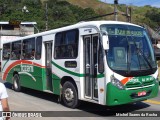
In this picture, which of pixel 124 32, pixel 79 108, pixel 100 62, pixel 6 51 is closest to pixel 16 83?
pixel 6 51

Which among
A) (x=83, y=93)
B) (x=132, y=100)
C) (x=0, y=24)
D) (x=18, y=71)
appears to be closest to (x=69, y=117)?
(x=83, y=93)

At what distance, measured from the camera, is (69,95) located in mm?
11172

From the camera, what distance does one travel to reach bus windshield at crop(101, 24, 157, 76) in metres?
9.56

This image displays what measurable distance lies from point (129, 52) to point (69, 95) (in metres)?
2.67

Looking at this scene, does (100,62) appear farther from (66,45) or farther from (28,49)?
(28,49)

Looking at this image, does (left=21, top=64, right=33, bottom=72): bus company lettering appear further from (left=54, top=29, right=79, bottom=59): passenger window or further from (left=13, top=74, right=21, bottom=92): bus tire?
(left=54, top=29, right=79, bottom=59): passenger window

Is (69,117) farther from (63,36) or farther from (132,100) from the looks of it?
(63,36)

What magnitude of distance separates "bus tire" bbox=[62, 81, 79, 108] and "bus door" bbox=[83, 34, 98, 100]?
579 millimetres

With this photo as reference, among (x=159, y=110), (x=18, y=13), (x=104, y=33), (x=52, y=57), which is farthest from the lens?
(x=18, y=13)

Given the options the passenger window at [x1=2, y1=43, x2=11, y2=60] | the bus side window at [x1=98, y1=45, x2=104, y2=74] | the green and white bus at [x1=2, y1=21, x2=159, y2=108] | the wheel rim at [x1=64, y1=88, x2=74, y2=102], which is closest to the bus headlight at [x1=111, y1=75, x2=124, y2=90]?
the green and white bus at [x1=2, y1=21, x2=159, y2=108]

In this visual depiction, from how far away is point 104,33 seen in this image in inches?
378

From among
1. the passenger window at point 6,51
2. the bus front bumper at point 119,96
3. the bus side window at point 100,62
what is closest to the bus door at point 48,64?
the bus side window at point 100,62

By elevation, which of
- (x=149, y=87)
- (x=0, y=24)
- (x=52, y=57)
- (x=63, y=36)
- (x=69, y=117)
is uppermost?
(x=0, y=24)

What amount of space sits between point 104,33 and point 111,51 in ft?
1.83
